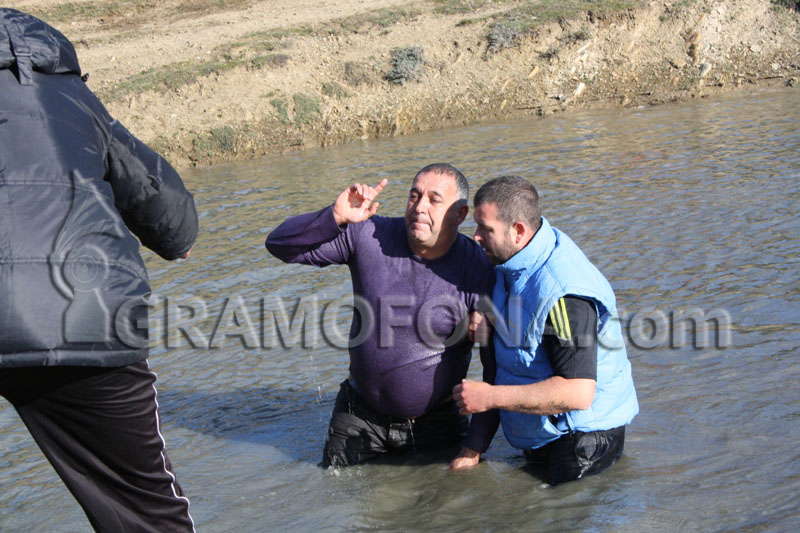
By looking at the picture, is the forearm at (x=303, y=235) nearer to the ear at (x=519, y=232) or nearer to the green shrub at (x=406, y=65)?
the ear at (x=519, y=232)

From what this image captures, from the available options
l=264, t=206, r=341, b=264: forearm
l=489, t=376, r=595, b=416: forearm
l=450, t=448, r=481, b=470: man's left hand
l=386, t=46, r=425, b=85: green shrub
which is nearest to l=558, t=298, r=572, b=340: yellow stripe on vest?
l=489, t=376, r=595, b=416: forearm

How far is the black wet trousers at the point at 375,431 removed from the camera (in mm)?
4957

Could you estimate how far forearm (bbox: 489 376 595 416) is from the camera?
13.3 feet

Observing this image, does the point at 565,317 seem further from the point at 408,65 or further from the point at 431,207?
the point at 408,65

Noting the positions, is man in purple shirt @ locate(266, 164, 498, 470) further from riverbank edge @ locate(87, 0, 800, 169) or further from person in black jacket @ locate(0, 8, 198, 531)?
riverbank edge @ locate(87, 0, 800, 169)

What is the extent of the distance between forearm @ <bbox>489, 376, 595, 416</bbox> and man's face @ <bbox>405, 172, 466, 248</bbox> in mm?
911

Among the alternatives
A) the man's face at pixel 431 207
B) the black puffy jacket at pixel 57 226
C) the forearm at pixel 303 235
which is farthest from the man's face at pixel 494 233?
the black puffy jacket at pixel 57 226

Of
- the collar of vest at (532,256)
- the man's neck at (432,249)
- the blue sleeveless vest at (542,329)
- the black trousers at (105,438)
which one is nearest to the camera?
the black trousers at (105,438)

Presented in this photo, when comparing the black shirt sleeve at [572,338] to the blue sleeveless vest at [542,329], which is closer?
the black shirt sleeve at [572,338]

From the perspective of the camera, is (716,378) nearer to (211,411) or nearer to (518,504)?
(518,504)

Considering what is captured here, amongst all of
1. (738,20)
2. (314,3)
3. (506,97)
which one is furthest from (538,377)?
(314,3)

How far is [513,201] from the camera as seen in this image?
14.0ft

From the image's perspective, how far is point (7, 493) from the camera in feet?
16.8

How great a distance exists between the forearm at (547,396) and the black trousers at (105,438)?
173cm
